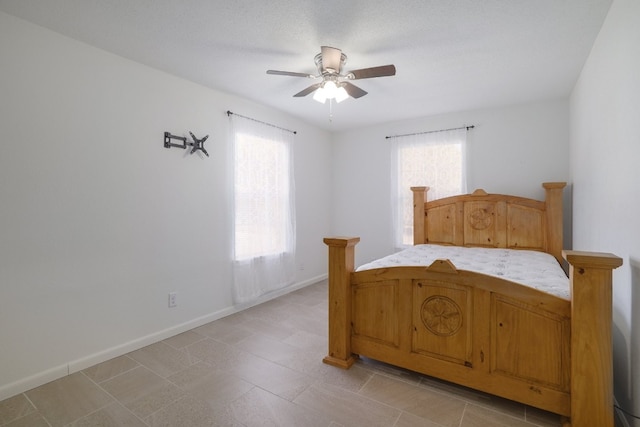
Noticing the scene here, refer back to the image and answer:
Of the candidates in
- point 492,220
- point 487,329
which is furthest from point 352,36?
point 492,220

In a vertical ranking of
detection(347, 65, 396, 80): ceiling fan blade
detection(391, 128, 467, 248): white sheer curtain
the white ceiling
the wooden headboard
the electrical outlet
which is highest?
the white ceiling

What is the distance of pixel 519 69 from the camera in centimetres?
271

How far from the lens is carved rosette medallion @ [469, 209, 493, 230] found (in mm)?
3637

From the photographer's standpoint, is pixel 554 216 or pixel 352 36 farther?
pixel 554 216

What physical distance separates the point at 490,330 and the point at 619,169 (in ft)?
3.90

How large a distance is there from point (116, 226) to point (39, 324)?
2.62 ft

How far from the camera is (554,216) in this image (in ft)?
10.9

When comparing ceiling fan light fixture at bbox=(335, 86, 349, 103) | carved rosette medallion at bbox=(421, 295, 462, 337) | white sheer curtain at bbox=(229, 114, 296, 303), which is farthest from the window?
carved rosette medallion at bbox=(421, 295, 462, 337)

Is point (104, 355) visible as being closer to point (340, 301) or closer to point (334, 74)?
point (340, 301)

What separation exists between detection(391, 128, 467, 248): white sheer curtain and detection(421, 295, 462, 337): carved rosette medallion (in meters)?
2.35

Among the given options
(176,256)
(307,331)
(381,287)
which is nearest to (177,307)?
(176,256)

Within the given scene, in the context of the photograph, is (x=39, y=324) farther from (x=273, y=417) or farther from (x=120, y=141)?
(x=273, y=417)

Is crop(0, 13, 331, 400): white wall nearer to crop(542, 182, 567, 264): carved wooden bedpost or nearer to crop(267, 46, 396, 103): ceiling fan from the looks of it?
crop(267, 46, 396, 103): ceiling fan

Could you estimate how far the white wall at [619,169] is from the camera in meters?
1.52
